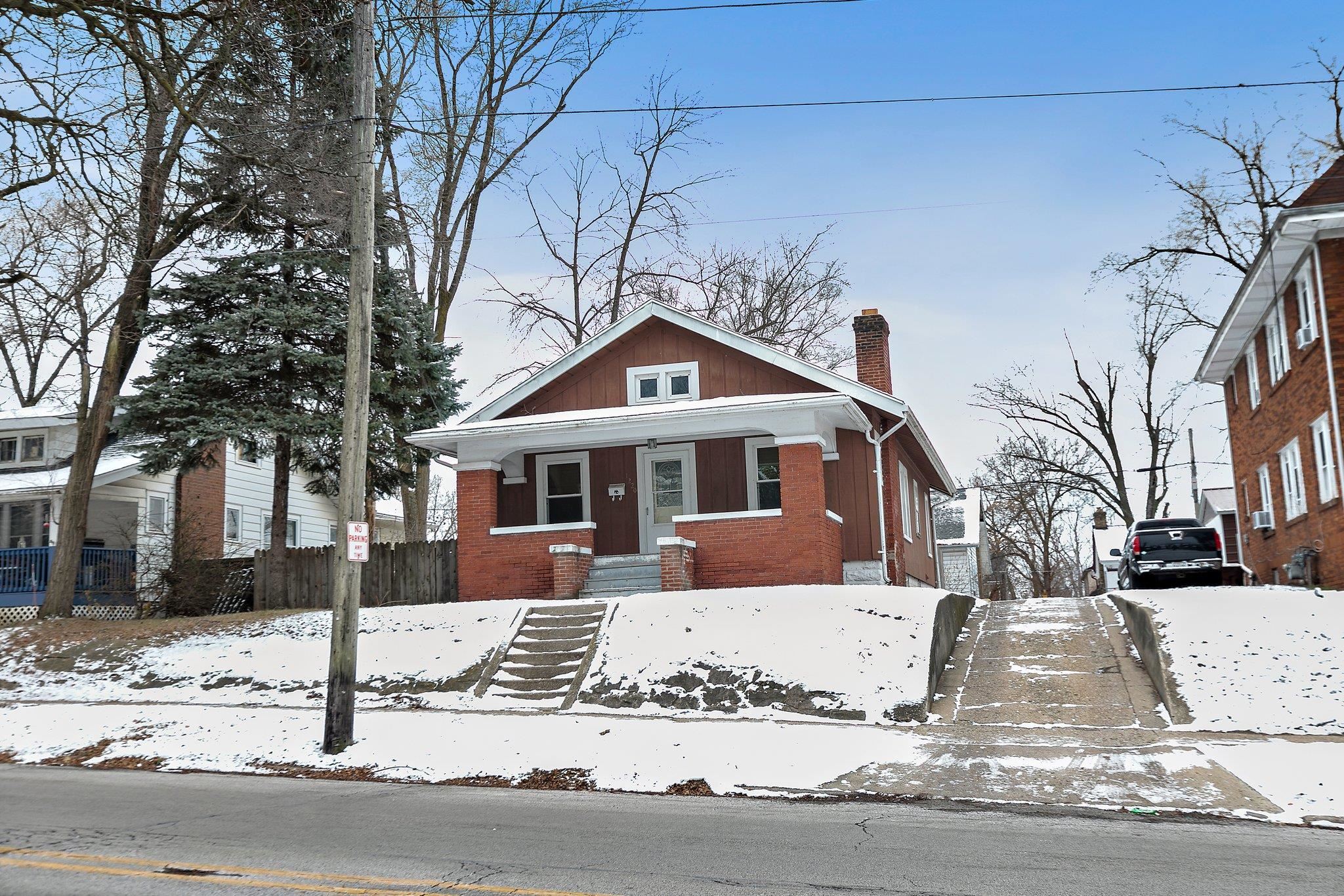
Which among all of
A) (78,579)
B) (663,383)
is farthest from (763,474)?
(78,579)

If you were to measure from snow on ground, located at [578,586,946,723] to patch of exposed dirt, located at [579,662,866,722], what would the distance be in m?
0.02

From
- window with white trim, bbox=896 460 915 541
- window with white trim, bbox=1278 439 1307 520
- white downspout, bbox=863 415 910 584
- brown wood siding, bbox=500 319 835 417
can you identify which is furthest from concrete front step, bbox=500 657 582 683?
window with white trim, bbox=1278 439 1307 520

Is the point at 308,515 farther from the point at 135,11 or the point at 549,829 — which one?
the point at 549,829

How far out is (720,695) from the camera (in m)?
13.3

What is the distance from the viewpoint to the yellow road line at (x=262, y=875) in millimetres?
5855

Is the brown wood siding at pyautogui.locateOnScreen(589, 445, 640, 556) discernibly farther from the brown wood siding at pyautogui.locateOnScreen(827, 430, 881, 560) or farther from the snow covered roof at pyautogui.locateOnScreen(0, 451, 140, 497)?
the snow covered roof at pyautogui.locateOnScreen(0, 451, 140, 497)

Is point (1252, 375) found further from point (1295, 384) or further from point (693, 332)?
point (693, 332)

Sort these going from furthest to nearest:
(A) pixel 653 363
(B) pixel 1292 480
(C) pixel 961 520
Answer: (C) pixel 961 520 < (A) pixel 653 363 < (B) pixel 1292 480

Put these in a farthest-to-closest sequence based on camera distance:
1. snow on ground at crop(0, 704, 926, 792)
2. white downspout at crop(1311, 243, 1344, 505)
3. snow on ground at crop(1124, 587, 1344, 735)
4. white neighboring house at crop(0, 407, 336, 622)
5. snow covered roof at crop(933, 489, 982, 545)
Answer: snow covered roof at crop(933, 489, 982, 545), white neighboring house at crop(0, 407, 336, 622), white downspout at crop(1311, 243, 1344, 505), snow on ground at crop(1124, 587, 1344, 735), snow on ground at crop(0, 704, 926, 792)

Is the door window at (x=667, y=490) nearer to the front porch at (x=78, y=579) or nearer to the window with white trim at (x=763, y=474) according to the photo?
the window with white trim at (x=763, y=474)

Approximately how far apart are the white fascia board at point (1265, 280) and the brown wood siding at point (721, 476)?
9397 mm

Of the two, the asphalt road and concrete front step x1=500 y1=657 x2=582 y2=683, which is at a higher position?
concrete front step x1=500 y1=657 x2=582 y2=683

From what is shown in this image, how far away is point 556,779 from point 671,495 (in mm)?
11690

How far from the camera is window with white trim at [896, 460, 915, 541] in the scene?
2272 centimetres
